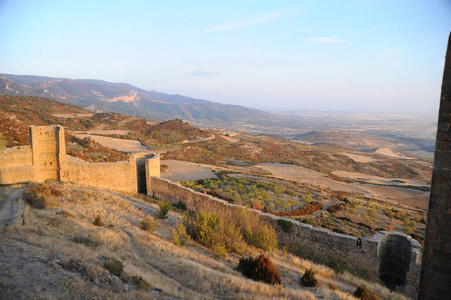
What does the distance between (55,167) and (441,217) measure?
18.3m

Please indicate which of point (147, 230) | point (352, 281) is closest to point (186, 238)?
point (147, 230)

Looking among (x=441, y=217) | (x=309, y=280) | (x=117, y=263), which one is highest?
(x=441, y=217)

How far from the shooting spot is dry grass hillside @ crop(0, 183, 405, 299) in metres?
5.29

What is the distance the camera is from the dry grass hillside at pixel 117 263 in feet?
17.3

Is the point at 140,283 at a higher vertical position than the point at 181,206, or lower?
higher

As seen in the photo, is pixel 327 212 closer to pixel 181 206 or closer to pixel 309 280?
pixel 181 206

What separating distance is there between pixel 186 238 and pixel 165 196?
21.3ft

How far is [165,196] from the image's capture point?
16.7 metres

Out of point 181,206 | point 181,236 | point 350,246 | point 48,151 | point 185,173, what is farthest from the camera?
point 185,173

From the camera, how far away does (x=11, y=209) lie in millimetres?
9812

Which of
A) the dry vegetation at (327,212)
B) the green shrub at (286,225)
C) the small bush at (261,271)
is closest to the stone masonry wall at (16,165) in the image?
the dry vegetation at (327,212)

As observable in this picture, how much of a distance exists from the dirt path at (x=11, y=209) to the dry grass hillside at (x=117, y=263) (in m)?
0.28


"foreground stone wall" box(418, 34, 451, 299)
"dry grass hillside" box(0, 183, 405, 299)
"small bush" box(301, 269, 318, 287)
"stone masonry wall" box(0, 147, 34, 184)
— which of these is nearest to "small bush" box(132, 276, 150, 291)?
"dry grass hillside" box(0, 183, 405, 299)

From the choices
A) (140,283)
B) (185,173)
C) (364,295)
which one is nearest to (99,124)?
(185,173)
